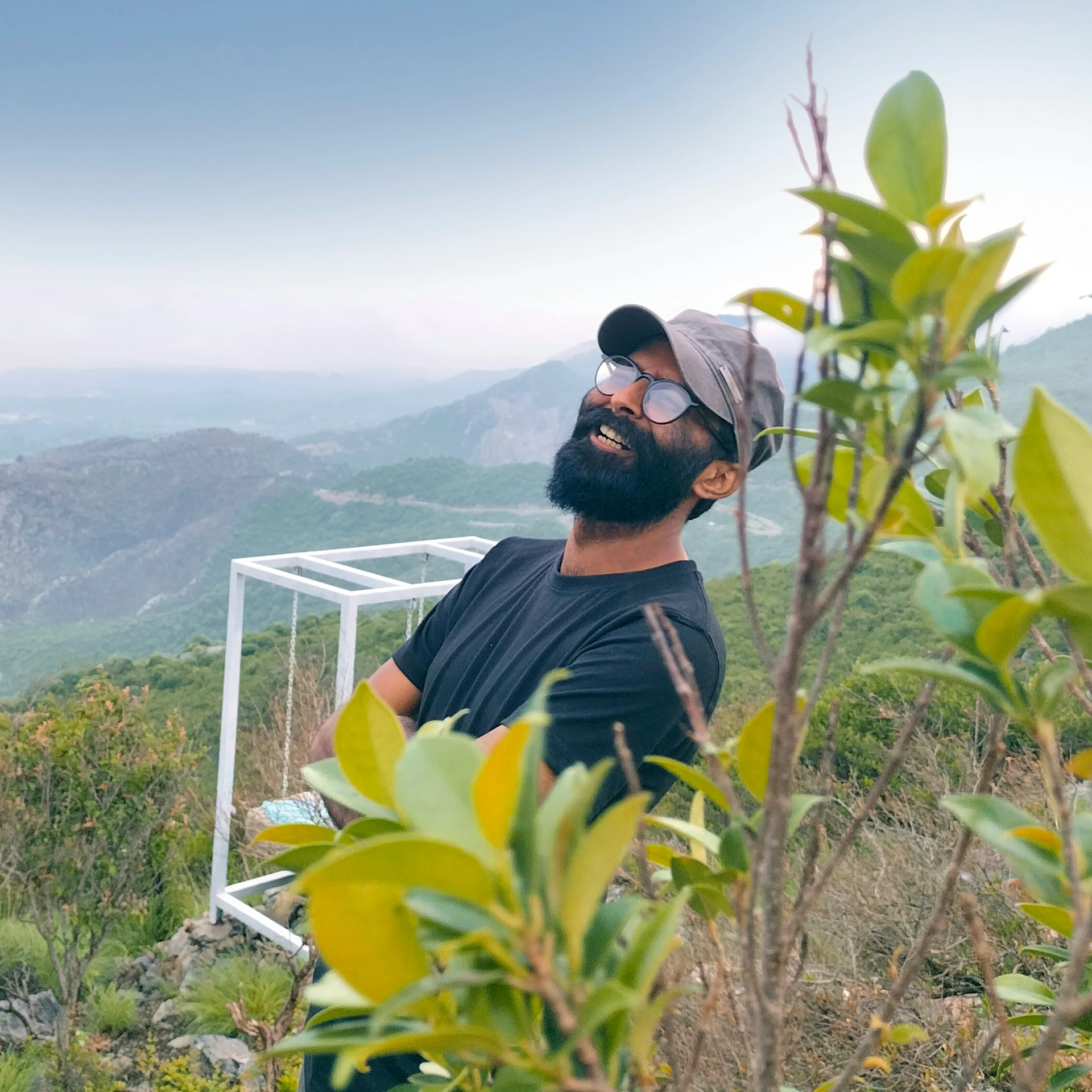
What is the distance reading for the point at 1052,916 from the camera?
532 mm

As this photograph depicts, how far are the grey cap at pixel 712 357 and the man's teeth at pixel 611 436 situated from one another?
141 millimetres

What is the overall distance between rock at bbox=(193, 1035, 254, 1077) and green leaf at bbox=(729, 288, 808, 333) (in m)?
3.79

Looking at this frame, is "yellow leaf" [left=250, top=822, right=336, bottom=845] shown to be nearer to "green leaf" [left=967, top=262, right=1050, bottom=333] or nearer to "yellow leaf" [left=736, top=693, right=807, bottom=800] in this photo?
"yellow leaf" [left=736, top=693, right=807, bottom=800]

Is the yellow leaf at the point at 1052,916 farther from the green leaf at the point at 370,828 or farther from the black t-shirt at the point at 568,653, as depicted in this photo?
the black t-shirt at the point at 568,653

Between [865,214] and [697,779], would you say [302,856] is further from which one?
[865,214]

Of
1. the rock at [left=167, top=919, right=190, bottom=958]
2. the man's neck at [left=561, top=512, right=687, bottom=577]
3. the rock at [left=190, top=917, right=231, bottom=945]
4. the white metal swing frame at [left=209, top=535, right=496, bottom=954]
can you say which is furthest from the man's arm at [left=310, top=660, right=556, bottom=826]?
the rock at [left=167, top=919, right=190, bottom=958]

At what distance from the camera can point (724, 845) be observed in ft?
1.59

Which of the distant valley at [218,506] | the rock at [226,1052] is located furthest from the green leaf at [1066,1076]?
the distant valley at [218,506]

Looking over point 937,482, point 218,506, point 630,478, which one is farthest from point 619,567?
point 218,506

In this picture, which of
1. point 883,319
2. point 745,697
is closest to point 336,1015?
point 883,319

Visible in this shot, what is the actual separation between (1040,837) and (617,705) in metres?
0.85

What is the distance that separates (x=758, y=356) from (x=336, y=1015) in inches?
49.9

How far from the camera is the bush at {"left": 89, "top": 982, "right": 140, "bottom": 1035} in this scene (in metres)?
4.09

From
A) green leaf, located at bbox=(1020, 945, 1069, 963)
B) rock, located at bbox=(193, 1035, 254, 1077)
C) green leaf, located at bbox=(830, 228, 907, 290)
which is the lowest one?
rock, located at bbox=(193, 1035, 254, 1077)
